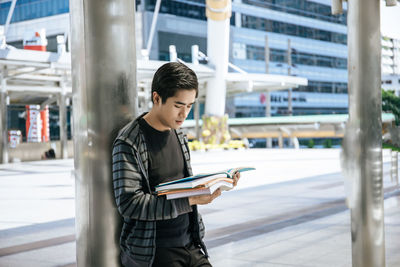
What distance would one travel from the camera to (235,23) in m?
56.6

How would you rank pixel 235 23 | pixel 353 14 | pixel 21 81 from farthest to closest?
pixel 235 23 < pixel 21 81 < pixel 353 14

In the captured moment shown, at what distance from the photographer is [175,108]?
7.54 ft

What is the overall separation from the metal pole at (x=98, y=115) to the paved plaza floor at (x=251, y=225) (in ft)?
8.68

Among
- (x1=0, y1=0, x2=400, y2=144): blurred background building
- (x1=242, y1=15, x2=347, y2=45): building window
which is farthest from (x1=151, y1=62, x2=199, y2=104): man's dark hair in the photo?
(x1=242, y1=15, x2=347, y2=45): building window

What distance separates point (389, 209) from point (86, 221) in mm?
6669

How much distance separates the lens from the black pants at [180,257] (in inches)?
90.6

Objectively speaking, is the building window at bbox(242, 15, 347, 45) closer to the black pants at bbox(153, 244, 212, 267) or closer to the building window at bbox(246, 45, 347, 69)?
the building window at bbox(246, 45, 347, 69)

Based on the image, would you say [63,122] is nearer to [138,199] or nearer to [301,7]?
[138,199]

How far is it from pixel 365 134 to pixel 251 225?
363cm

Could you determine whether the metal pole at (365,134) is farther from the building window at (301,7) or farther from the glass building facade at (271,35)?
the building window at (301,7)

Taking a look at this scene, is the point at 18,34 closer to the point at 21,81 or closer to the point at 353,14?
the point at 21,81

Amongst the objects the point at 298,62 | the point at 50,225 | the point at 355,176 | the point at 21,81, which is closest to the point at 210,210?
the point at 50,225

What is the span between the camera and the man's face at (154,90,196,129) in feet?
7.49

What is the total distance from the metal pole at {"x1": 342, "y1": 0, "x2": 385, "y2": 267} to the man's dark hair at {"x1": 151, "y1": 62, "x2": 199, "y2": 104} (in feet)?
5.80
